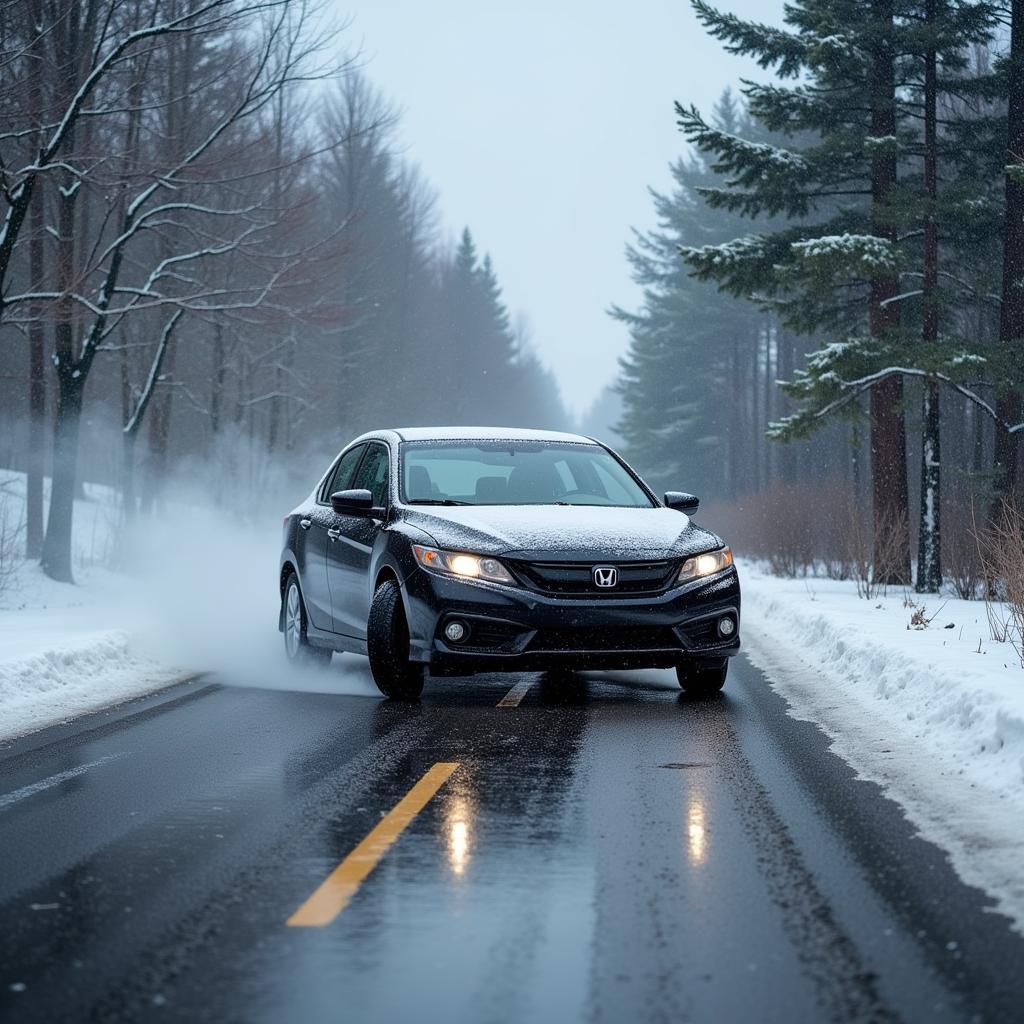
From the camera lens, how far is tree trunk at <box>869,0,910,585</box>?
22.5 meters

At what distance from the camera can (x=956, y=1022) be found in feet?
11.7

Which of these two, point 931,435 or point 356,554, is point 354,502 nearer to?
point 356,554

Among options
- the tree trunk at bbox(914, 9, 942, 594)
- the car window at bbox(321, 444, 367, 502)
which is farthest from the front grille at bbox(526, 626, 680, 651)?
the tree trunk at bbox(914, 9, 942, 594)

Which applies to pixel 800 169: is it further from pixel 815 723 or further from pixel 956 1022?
pixel 956 1022

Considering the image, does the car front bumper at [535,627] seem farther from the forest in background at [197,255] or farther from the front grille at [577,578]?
the forest in background at [197,255]

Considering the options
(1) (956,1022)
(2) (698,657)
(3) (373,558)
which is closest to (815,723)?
(2) (698,657)

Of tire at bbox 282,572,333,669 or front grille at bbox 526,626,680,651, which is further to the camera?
tire at bbox 282,572,333,669

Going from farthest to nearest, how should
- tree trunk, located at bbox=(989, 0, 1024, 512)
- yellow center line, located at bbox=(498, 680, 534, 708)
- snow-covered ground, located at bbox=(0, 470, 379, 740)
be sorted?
tree trunk, located at bbox=(989, 0, 1024, 512)
snow-covered ground, located at bbox=(0, 470, 379, 740)
yellow center line, located at bbox=(498, 680, 534, 708)

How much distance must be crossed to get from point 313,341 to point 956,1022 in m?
45.4

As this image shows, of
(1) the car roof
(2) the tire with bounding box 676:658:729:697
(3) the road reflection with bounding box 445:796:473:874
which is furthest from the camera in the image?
(1) the car roof

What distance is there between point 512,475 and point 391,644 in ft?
5.60

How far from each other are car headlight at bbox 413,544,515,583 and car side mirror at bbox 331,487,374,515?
965 millimetres

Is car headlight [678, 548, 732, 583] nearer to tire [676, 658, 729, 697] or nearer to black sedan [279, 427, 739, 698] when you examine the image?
black sedan [279, 427, 739, 698]

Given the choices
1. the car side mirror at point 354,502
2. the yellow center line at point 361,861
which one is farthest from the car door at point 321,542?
the yellow center line at point 361,861
